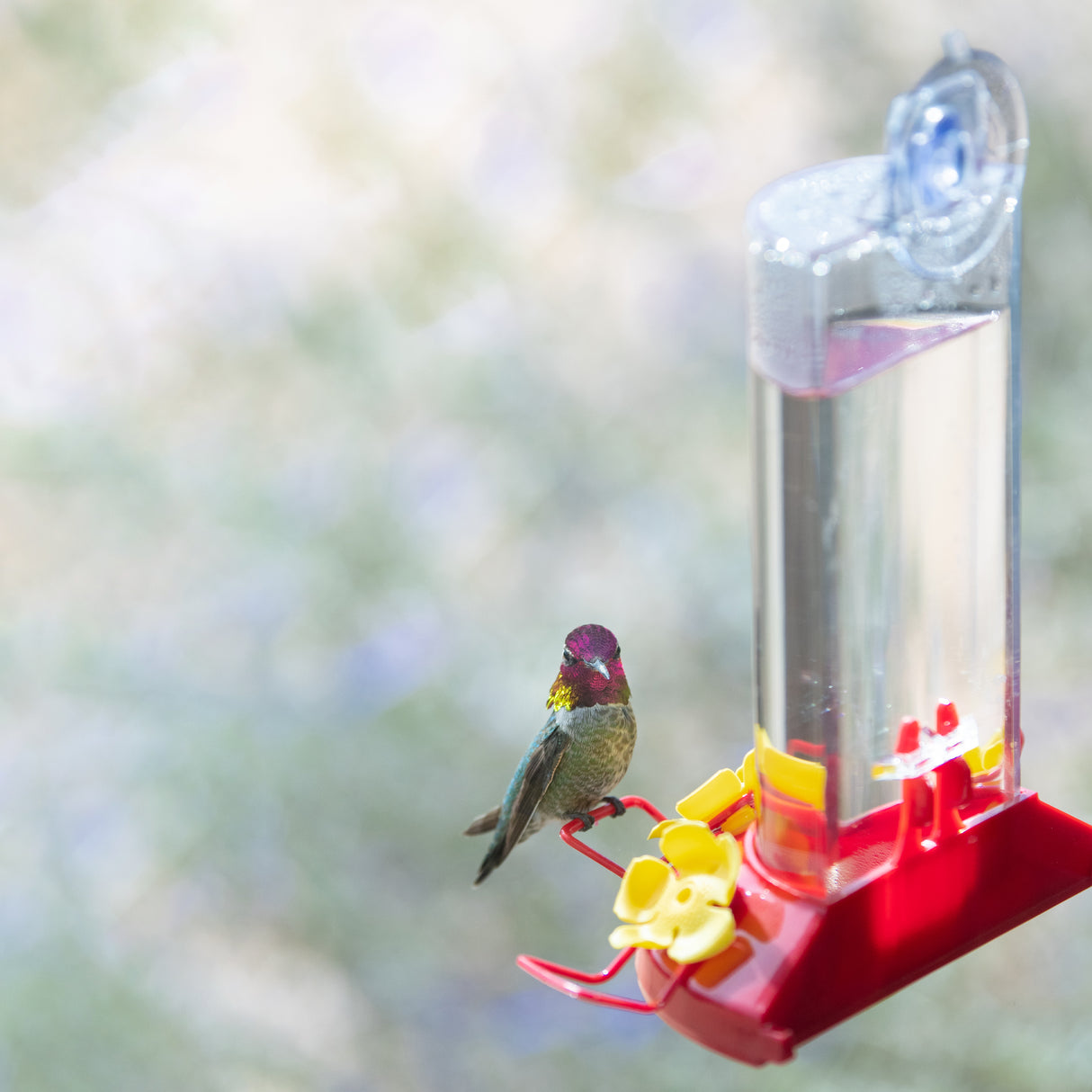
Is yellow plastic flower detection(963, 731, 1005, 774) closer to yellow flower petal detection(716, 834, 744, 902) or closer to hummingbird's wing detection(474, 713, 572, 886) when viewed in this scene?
yellow flower petal detection(716, 834, 744, 902)

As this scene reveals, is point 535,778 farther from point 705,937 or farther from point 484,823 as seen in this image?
point 705,937

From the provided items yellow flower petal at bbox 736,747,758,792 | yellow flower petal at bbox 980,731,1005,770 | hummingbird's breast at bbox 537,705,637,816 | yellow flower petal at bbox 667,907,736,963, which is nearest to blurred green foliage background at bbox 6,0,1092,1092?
hummingbird's breast at bbox 537,705,637,816

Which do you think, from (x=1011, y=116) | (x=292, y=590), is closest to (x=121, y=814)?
(x=292, y=590)

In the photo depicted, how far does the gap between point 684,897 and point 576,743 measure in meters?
0.29

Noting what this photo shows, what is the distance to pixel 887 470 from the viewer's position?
3.41ft

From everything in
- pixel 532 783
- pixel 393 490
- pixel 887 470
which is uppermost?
pixel 887 470

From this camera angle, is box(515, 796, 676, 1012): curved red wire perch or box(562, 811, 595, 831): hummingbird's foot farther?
box(562, 811, 595, 831): hummingbird's foot

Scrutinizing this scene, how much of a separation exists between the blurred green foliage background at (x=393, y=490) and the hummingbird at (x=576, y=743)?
190 cm

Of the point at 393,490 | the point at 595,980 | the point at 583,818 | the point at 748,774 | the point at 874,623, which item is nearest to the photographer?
the point at 595,980

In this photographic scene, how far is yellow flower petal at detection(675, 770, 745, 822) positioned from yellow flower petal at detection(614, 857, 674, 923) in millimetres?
113

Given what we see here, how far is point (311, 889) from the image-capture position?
129 inches

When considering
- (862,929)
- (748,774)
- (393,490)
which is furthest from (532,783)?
(393,490)

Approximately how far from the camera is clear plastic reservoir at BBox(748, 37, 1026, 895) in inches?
36.9

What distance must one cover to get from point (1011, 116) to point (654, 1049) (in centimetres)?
290
